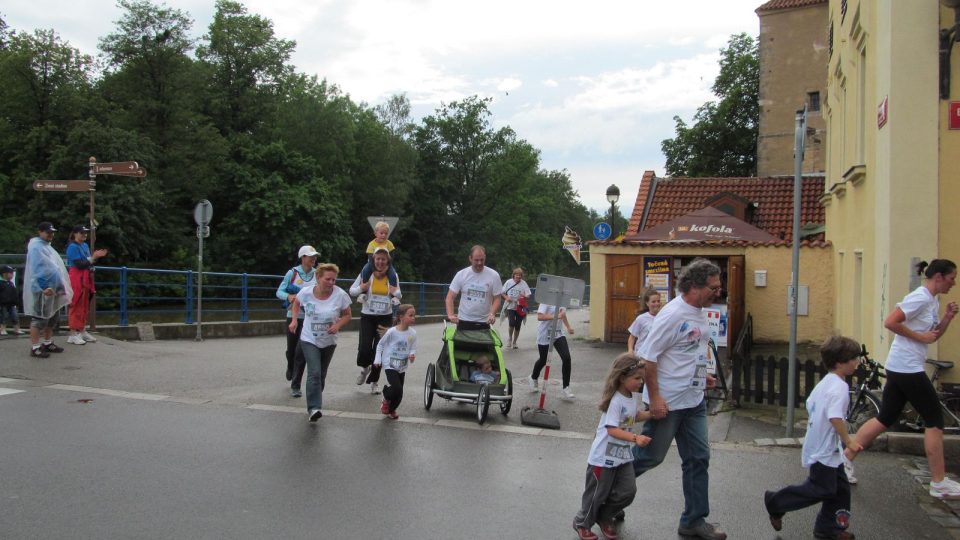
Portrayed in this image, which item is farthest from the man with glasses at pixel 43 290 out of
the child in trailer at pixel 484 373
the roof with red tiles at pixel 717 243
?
the roof with red tiles at pixel 717 243

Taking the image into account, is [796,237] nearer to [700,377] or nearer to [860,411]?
[860,411]

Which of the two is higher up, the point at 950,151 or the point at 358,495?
the point at 950,151

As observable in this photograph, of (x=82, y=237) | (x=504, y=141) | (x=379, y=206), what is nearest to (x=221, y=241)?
(x=379, y=206)

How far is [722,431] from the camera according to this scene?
8672 millimetres

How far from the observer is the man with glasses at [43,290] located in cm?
1084

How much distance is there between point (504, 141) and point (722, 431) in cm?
5935

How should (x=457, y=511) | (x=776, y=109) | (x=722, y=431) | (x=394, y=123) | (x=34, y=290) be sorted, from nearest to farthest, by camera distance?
1. (x=457, y=511)
2. (x=722, y=431)
3. (x=34, y=290)
4. (x=776, y=109)
5. (x=394, y=123)

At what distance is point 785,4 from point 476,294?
3063 centimetres

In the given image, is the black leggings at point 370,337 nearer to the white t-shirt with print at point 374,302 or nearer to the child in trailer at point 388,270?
the white t-shirt with print at point 374,302

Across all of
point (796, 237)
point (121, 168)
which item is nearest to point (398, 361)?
point (796, 237)

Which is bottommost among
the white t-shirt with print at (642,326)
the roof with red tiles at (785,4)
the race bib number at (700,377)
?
the race bib number at (700,377)

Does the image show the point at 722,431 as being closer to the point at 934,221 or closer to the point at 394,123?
the point at 934,221

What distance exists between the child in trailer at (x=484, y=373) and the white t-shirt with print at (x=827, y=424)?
4.09m

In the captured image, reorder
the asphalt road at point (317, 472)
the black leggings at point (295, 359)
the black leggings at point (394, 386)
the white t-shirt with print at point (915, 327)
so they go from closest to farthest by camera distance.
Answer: the asphalt road at point (317, 472)
the white t-shirt with print at point (915, 327)
the black leggings at point (394, 386)
the black leggings at point (295, 359)
